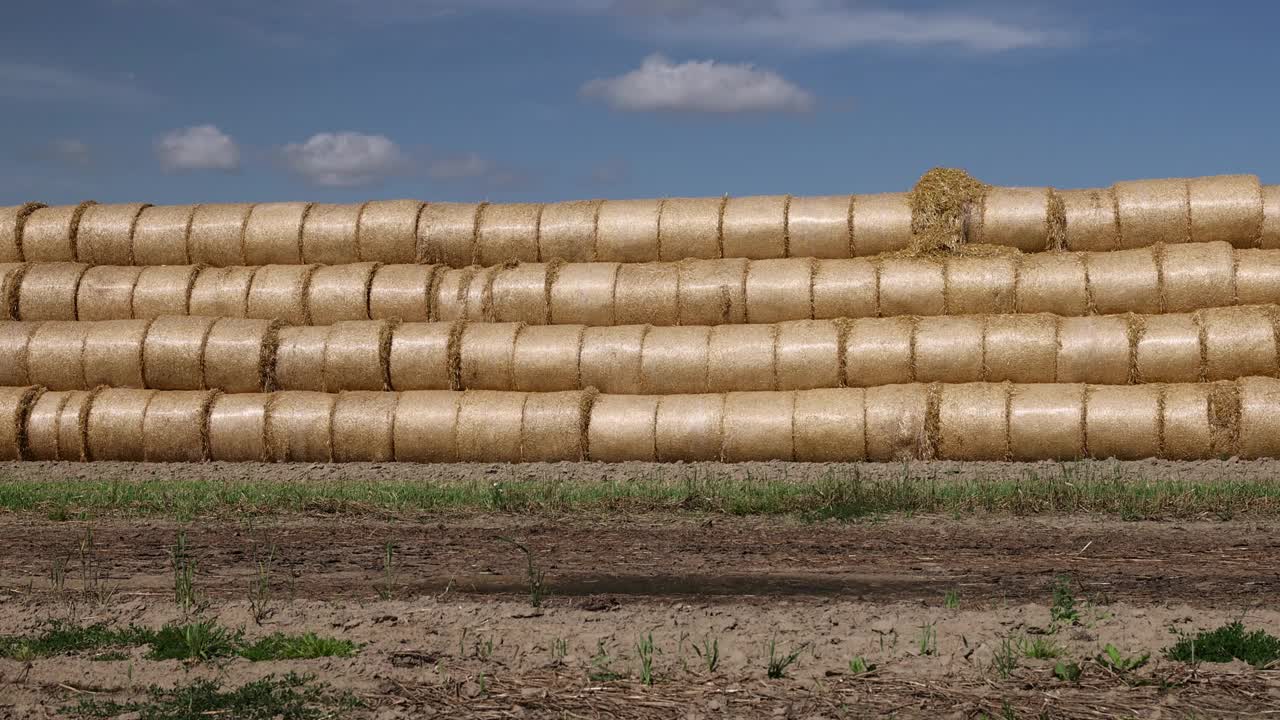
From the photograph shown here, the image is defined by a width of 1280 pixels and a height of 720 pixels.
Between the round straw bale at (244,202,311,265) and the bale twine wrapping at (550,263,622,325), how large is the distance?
4.32 m

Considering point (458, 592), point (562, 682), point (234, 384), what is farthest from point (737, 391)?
point (562, 682)

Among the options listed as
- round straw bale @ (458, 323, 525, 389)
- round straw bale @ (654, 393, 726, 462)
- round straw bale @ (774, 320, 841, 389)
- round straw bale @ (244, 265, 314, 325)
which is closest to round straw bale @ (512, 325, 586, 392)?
round straw bale @ (458, 323, 525, 389)

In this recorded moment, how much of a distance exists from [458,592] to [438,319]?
37.5 feet

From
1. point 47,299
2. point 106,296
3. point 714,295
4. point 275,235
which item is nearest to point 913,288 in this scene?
point 714,295

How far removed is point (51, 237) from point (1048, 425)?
50.4 ft

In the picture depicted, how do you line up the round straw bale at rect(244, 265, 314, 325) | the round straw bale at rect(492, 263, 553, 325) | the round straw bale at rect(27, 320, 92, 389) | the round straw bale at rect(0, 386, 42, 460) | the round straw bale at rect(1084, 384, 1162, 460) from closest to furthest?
the round straw bale at rect(1084, 384, 1162, 460), the round straw bale at rect(0, 386, 42, 460), the round straw bale at rect(492, 263, 553, 325), the round straw bale at rect(27, 320, 92, 389), the round straw bale at rect(244, 265, 314, 325)

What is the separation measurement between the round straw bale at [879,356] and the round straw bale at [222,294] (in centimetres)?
896

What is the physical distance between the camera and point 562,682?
24.8 ft

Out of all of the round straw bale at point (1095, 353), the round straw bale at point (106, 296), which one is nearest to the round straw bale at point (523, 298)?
the round straw bale at point (106, 296)

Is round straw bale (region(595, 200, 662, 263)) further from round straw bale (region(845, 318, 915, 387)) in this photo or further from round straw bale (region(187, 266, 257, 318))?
round straw bale (region(187, 266, 257, 318))

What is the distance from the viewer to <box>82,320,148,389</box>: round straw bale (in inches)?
813

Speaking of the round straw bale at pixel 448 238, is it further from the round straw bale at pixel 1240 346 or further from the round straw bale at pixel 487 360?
the round straw bale at pixel 1240 346

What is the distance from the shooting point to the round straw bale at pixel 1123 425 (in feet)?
58.0

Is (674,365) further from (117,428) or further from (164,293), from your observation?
(164,293)
